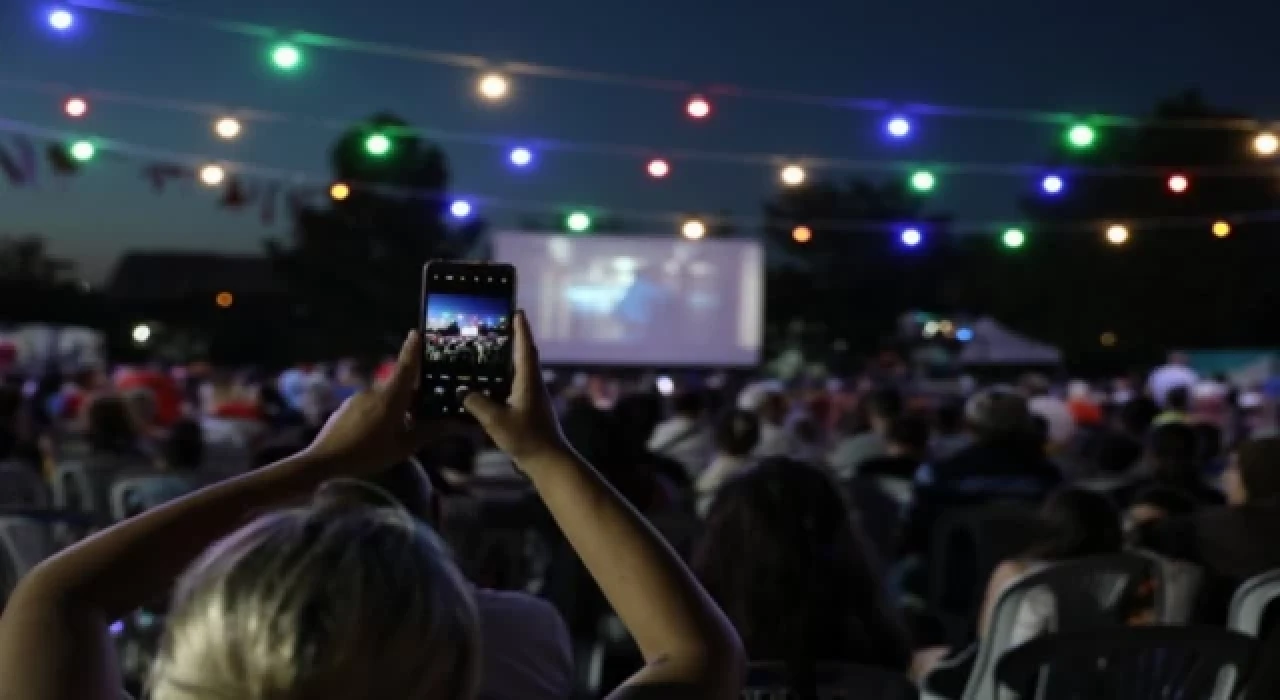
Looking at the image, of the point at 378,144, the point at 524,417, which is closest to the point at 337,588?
the point at 524,417

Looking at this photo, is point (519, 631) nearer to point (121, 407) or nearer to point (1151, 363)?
point (121, 407)

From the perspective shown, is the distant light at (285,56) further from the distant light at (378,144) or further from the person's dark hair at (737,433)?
the person's dark hair at (737,433)

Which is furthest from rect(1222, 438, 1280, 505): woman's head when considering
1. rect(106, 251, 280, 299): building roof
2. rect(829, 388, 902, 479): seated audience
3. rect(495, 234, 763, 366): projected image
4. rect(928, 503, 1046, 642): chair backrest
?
rect(106, 251, 280, 299): building roof

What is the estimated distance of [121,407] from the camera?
7715 millimetres

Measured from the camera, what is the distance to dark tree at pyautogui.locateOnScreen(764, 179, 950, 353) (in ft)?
135

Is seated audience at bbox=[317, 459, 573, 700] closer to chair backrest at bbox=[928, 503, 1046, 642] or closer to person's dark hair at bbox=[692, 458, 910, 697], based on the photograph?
person's dark hair at bbox=[692, 458, 910, 697]

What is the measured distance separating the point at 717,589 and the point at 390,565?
2.14m

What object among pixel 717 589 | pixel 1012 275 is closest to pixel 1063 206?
pixel 1012 275

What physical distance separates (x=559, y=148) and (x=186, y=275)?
28445mm

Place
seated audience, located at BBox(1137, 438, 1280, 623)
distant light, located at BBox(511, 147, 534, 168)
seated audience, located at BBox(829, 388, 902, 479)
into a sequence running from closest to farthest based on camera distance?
seated audience, located at BBox(1137, 438, 1280, 623), seated audience, located at BBox(829, 388, 902, 479), distant light, located at BBox(511, 147, 534, 168)

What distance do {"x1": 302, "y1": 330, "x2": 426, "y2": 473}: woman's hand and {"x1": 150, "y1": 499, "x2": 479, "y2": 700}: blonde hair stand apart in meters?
0.42

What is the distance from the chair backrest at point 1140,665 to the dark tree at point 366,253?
3168 centimetres

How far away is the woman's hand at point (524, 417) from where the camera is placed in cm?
139

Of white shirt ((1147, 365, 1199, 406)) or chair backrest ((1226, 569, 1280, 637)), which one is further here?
white shirt ((1147, 365, 1199, 406))
